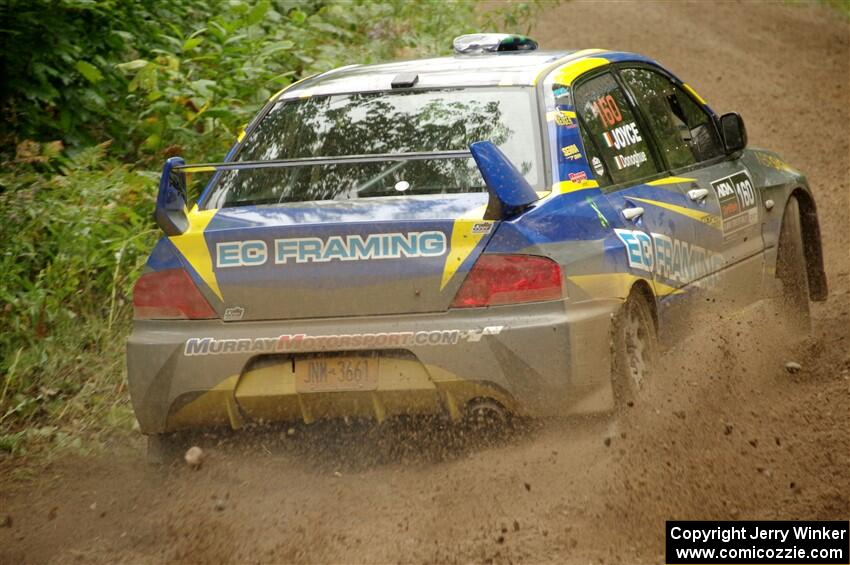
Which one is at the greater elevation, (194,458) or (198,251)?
(198,251)

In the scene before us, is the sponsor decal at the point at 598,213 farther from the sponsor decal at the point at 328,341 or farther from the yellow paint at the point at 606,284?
the sponsor decal at the point at 328,341

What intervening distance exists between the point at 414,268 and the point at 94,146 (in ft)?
14.4

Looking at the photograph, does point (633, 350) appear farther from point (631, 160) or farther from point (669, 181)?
point (669, 181)

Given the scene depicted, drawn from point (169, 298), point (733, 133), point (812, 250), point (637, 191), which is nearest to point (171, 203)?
point (169, 298)

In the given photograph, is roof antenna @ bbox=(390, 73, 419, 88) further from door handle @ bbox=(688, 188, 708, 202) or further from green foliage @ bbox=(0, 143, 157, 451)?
green foliage @ bbox=(0, 143, 157, 451)

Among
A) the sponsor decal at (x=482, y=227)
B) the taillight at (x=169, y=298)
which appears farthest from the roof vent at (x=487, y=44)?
the taillight at (x=169, y=298)

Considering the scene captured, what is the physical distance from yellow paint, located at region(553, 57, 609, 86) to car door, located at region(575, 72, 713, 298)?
0.05 metres

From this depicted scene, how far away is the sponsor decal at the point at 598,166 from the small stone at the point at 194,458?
1921 mm

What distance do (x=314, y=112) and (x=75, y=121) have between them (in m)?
3.36

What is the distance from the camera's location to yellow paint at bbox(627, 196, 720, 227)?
5.37m

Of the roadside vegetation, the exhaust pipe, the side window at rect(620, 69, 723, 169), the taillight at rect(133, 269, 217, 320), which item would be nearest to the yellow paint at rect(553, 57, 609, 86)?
the side window at rect(620, 69, 723, 169)

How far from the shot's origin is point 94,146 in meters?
8.23

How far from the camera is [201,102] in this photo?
337 inches

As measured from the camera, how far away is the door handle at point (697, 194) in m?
5.77
